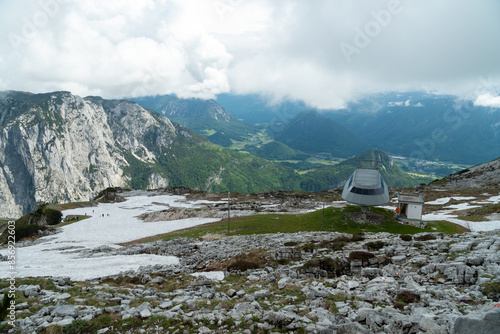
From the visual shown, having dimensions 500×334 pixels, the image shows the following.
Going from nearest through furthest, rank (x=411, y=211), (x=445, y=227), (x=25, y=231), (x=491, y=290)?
(x=491, y=290)
(x=445, y=227)
(x=411, y=211)
(x=25, y=231)

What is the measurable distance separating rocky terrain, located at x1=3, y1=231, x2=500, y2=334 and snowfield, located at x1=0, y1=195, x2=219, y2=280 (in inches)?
246

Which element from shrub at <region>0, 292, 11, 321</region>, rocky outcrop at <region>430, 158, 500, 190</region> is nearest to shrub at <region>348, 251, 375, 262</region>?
shrub at <region>0, 292, 11, 321</region>

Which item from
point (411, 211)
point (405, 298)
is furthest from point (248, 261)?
point (411, 211)

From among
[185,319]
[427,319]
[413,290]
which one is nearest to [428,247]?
[413,290]

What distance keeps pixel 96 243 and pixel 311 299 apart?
A: 161ft

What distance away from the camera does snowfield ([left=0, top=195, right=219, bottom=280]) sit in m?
27.3

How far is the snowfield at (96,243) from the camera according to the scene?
27.3 meters

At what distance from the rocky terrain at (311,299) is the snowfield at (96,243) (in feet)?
20.5

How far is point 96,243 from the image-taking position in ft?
159

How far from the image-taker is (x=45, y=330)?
35.0 feet

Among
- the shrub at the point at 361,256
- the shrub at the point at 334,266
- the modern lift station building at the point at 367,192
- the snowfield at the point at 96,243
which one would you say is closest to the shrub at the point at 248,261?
the shrub at the point at 334,266

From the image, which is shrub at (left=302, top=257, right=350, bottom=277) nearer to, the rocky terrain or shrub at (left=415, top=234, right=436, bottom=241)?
the rocky terrain

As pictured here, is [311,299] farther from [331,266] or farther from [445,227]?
[445,227]

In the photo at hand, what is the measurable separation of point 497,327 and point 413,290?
530cm
